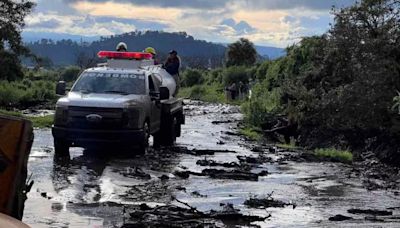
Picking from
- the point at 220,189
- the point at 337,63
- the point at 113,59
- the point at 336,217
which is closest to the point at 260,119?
the point at 337,63

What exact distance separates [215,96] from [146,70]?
127 feet

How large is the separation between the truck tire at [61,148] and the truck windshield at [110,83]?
1342 millimetres

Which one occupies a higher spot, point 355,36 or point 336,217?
point 355,36

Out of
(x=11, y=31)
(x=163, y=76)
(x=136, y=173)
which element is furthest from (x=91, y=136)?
(x=11, y=31)

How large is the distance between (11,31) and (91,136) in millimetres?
24130

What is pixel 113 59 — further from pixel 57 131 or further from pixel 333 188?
pixel 333 188

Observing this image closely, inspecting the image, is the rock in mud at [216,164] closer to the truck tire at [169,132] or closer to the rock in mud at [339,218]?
the truck tire at [169,132]

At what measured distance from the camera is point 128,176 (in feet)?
38.9

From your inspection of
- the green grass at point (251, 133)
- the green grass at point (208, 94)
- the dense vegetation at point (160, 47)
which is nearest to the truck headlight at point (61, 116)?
the green grass at point (251, 133)

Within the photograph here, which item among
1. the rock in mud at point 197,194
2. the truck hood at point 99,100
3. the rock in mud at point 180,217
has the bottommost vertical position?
the rock in mud at point 197,194

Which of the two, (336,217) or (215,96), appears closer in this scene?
(336,217)

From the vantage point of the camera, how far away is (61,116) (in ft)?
45.2

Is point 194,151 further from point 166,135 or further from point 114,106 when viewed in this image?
point 114,106

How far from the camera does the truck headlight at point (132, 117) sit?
13707 millimetres
